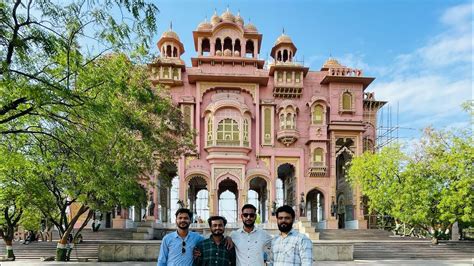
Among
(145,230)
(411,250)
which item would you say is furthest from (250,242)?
(145,230)

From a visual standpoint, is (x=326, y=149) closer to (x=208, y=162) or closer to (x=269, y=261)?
(x=208, y=162)

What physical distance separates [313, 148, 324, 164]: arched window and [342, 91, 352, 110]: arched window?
3388 millimetres

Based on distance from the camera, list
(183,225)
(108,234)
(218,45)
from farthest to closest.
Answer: (218,45), (108,234), (183,225)

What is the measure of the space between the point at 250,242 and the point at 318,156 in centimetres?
2545

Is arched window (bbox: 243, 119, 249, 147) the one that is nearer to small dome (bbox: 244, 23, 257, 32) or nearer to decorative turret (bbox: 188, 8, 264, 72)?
decorative turret (bbox: 188, 8, 264, 72)

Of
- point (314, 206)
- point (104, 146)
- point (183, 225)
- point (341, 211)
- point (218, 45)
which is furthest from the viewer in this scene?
point (314, 206)

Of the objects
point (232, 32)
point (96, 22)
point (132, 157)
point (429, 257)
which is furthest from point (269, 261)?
point (232, 32)

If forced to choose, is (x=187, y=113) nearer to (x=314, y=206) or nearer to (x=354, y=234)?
(x=314, y=206)

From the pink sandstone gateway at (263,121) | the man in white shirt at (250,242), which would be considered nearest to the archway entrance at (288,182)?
the pink sandstone gateway at (263,121)

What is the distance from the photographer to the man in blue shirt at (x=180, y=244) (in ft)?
16.9

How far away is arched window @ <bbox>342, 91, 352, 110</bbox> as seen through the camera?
101 ft

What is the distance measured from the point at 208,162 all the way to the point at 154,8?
22370 mm

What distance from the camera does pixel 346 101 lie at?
3086 cm

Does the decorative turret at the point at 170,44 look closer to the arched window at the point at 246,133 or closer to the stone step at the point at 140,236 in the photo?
the arched window at the point at 246,133
